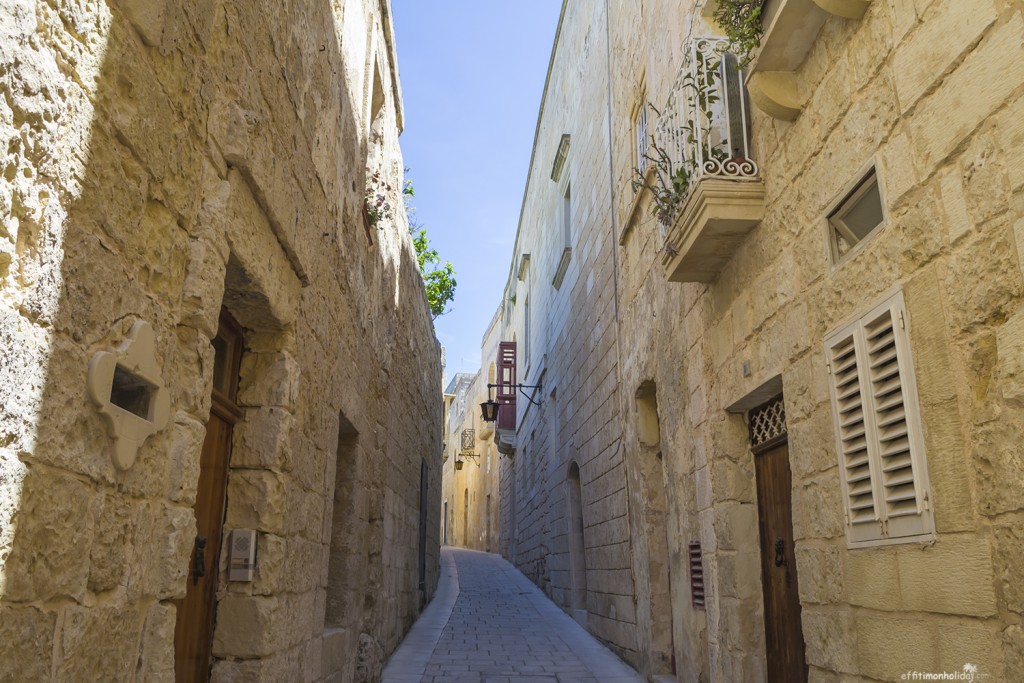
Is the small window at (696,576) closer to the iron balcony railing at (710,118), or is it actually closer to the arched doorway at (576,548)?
the iron balcony railing at (710,118)

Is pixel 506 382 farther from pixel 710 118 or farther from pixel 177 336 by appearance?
pixel 177 336

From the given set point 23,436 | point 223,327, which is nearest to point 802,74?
point 223,327

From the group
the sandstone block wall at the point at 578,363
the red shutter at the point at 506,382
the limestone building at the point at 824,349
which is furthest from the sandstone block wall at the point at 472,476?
the limestone building at the point at 824,349

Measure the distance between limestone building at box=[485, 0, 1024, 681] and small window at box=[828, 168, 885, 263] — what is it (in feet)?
0.03

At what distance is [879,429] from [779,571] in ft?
5.53

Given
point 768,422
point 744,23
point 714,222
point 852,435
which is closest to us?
point 852,435

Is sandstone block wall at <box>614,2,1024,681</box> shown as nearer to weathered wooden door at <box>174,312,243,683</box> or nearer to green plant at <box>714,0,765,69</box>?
green plant at <box>714,0,765,69</box>

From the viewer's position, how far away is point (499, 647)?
25.4 ft

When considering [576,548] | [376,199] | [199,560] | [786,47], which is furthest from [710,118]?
[576,548]

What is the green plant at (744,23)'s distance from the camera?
3762mm

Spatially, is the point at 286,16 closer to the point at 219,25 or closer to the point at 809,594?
the point at 219,25

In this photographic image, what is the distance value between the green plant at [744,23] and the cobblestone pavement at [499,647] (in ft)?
15.8

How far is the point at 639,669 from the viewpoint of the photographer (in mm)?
6672

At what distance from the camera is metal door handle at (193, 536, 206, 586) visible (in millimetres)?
3160
